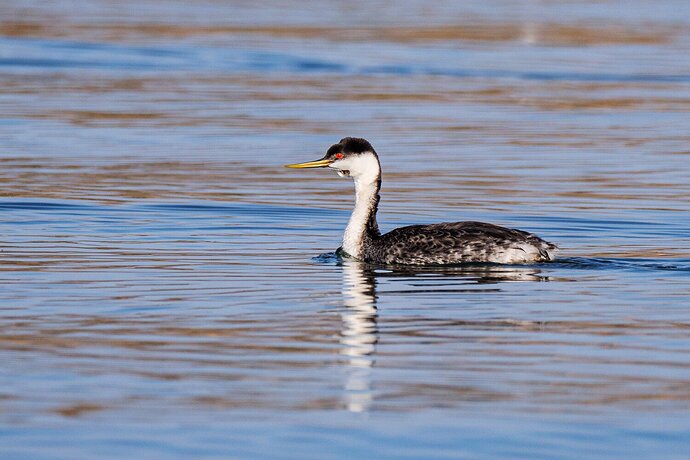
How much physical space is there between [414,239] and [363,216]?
92cm

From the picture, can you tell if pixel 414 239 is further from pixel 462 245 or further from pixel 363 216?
pixel 363 216

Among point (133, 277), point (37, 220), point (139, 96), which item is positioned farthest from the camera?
point (139, 96)

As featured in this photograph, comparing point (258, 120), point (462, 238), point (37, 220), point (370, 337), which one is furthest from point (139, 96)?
point (370, 337)

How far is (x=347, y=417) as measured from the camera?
320 inches

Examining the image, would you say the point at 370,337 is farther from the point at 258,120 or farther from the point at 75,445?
the point at 258,120

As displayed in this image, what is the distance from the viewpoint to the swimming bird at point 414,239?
43.7 ft

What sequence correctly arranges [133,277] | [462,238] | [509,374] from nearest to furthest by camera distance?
[509,374]
[133,277]
[462,238]

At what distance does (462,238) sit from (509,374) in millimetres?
4524

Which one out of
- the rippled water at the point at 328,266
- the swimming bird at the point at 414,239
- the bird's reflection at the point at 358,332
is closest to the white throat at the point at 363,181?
the swimming bird at the point at 414,239

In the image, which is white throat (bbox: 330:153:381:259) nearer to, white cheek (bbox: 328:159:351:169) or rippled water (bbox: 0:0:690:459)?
white cheek (bbox: 328:159:351:169)

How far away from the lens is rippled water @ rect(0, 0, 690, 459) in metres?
8.11

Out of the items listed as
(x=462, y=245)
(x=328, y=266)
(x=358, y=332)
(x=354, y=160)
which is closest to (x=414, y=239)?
(x=462, y=245)

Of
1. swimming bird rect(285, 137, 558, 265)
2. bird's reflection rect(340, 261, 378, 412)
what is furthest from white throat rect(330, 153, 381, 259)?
bird's reflection rect(340, 261, 378, 412)

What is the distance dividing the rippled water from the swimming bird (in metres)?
0.21
